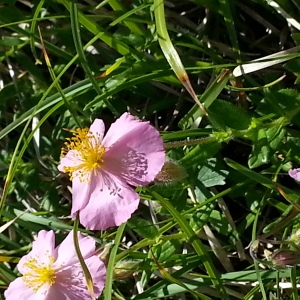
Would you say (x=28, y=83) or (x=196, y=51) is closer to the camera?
(x=196, y=51)

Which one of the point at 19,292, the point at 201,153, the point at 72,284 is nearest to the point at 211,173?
the point at 201,153

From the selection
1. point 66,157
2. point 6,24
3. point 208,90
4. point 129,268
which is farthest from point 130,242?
point 6,24

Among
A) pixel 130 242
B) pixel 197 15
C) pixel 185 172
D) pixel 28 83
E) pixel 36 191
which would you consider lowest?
pixel 130 242

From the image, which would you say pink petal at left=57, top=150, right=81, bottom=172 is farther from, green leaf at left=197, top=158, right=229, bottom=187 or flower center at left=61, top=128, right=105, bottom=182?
green leaf at left=197, top=158, right=229, bottom=187

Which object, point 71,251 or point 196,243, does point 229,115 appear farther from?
point 71,251

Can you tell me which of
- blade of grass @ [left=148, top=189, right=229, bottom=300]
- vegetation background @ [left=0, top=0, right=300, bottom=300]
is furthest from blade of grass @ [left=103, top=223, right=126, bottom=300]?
blade of grass @ [left=148, top=189, right=229, bottom=300]

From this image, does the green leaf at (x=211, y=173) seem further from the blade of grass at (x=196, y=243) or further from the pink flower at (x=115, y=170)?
the pink flower at (x=115, y=170)

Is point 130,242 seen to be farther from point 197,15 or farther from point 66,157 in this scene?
point 197,15
